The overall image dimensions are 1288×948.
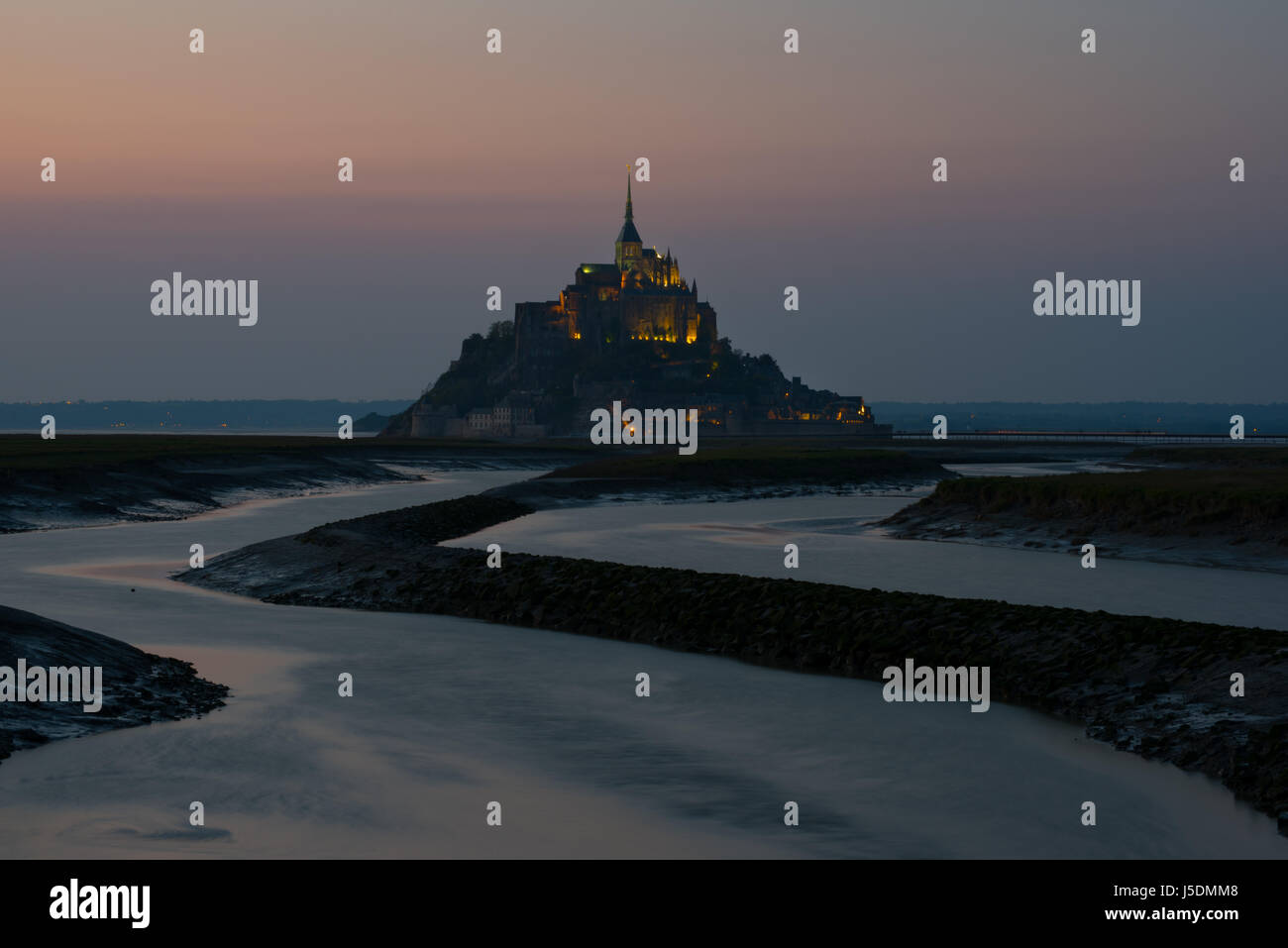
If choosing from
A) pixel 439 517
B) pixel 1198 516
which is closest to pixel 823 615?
pixel 1198 516

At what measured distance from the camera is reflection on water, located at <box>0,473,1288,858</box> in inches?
568

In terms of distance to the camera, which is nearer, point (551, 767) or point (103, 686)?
point (551, 767)

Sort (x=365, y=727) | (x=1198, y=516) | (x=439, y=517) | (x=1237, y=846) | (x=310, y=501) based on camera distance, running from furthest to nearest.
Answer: (x=310, y=501), (x=439, y=517), (x=1198, y=516), (x=365, y=727), (x=1237, y=846)

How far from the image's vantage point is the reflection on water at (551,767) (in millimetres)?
14422

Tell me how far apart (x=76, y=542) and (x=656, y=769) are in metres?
36.9

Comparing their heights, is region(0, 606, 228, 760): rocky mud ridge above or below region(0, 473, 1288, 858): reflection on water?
above

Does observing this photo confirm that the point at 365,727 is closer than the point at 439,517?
Yes

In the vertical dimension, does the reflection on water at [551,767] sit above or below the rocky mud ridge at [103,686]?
below

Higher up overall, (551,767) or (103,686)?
(103,686)

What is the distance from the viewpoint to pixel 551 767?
58.6 ft

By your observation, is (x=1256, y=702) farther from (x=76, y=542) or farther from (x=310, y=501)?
(x=310, y=501)

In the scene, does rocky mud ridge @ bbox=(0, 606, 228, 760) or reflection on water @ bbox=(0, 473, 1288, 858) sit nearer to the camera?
reflection on water @ bbox=(0, 473, 1288, 858)
